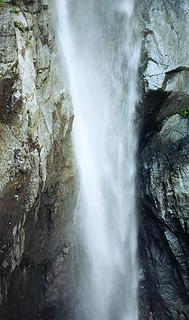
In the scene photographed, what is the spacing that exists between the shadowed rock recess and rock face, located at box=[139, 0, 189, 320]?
0.02 m

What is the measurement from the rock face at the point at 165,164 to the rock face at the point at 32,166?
6.23ft

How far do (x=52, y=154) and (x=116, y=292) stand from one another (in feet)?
12.4

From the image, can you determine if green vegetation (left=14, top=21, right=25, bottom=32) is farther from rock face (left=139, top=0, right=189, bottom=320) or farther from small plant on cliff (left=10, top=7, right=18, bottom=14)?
rock face (left=139, top=0, right=189, bottom=320)

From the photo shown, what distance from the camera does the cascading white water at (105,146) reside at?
759cm

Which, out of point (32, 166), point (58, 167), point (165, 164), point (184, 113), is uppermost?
point (184, 113)

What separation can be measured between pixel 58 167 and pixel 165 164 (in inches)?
97.9

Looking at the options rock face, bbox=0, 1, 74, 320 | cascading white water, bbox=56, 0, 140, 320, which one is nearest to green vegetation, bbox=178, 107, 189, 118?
cascading white water, bbox=56, 0, 140, 320

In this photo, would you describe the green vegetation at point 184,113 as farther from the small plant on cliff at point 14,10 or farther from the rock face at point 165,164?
the small plant on cliff at point 14,10

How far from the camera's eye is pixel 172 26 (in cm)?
823

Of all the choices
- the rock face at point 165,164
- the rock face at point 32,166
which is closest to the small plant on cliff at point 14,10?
the rock face at point 32,166

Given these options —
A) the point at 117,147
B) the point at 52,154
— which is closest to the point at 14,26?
the point at 52,154

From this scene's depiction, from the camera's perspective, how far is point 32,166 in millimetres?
5398

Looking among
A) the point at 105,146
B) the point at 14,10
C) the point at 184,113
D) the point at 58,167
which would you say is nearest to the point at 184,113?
the point at 184,113

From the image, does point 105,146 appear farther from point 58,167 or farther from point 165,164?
point 58,167
